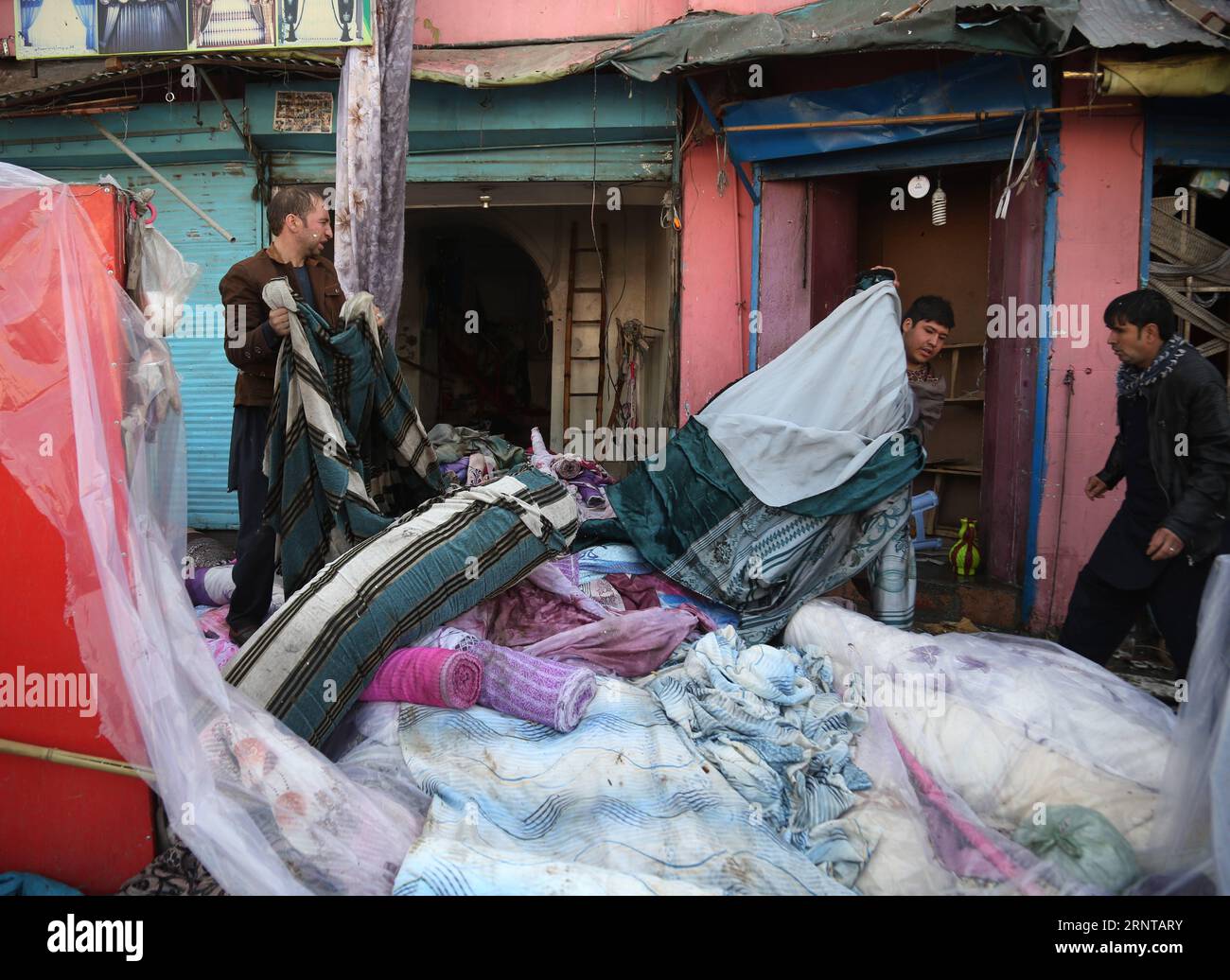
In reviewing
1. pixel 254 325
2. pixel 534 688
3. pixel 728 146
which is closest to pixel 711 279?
pixel 728 146

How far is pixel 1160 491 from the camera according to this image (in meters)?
3.18

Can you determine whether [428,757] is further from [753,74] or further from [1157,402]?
[753,74]

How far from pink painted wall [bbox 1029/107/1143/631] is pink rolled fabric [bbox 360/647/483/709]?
3.86 m

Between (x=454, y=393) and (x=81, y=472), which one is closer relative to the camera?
(x=81, y=472)

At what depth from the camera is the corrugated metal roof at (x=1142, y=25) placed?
4.29m

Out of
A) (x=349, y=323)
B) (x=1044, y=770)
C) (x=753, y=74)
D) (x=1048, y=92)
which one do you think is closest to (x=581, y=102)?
(x=753, y=74)

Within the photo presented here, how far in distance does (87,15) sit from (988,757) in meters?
6.98

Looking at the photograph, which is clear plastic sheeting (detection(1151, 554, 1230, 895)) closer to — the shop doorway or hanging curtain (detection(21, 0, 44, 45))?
hanging curtain (detection(21, 0, 44, 45))

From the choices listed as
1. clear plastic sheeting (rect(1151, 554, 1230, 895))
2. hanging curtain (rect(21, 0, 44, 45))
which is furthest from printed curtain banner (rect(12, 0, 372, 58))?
clear plastic sheeting (rect(1151, 554, 1230, 895))

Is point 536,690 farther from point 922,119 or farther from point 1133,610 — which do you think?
point 922,119

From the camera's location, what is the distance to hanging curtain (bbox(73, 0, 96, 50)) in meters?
5.71

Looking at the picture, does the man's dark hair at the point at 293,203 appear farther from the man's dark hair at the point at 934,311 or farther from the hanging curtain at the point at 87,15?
the hanging curtain at the point at 87,15

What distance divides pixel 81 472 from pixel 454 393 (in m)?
9.10
